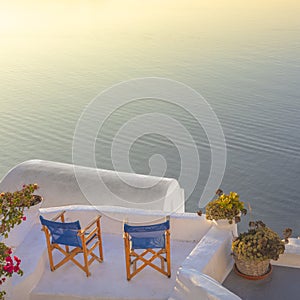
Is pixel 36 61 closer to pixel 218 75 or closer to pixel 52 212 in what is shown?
pixel 218 75

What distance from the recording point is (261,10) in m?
42.8

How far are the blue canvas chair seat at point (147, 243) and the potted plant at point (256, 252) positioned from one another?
0.81 meters

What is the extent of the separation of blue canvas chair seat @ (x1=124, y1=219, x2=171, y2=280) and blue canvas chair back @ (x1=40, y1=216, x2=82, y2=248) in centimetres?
58

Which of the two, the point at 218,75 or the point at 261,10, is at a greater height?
the point at 261,10

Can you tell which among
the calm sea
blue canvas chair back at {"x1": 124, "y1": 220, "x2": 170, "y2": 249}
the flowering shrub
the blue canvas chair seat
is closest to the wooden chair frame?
the blue canvas chair seat

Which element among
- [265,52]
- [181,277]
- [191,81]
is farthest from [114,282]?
[265,52]

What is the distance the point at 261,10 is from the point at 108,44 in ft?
52.2

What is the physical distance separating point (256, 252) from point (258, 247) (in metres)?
0.06

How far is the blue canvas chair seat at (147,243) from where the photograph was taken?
567 cm

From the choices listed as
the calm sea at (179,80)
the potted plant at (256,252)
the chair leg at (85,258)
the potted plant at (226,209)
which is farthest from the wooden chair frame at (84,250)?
the calm sea at (179,80)

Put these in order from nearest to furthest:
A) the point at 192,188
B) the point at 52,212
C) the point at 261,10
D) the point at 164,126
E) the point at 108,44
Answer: the point at 52,212 → the point at 192,188 → the point at 164,126 → the point at 108,44 → the point at 261,10

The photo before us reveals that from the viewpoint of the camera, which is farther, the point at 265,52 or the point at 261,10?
the point at 261,10

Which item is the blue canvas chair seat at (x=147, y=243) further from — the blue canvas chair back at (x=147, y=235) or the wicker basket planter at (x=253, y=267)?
the wicker basket planter at (x=253, y=267)

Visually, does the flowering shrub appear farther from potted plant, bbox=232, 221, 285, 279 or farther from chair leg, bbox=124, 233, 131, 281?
potted plant, bbox=232, 221, 285, 279
